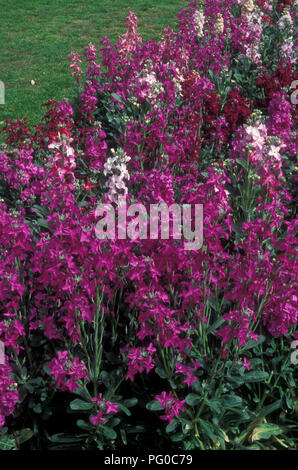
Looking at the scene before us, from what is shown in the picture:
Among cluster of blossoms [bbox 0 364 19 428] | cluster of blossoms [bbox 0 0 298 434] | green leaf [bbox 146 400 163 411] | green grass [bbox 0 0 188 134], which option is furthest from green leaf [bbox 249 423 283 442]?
green grass [bbox 0 0 188 134]

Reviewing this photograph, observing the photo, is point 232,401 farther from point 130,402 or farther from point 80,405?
point 80,405

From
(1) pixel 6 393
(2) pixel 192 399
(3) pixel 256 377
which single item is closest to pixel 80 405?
(1) pixel 6 393

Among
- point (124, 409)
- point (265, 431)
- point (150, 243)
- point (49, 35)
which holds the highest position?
point (49, 35)

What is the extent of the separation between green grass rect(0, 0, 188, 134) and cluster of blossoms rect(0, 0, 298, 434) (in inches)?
95.7

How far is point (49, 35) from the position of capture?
35.1 ft

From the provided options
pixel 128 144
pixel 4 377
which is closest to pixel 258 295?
pixel 4 377

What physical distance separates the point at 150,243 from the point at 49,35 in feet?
30.9

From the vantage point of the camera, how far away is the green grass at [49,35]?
788cm

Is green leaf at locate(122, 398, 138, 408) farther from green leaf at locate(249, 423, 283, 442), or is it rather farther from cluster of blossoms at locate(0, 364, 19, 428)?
green leaf at locate(249, 423, 283, 442)

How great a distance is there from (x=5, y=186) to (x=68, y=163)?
1257 millimetres

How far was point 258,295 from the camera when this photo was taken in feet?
8.45

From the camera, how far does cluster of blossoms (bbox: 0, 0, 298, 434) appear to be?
2.41 meters

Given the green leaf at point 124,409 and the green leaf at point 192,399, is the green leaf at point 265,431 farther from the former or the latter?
the green leaf at point 124,409
